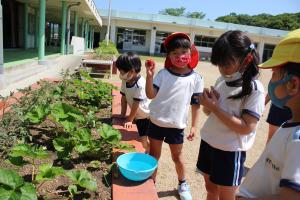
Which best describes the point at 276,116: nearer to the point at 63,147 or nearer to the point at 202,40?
the point at 63,147

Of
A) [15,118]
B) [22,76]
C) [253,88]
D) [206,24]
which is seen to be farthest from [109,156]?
[206,24]

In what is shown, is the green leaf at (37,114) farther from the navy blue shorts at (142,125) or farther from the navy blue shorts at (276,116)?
the navy blue shorts at (276,116)

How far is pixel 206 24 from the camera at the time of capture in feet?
136

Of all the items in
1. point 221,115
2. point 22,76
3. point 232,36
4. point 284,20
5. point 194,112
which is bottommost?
point 22,76

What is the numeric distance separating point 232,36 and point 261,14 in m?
110

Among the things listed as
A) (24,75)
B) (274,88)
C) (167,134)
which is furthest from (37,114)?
(24,75)

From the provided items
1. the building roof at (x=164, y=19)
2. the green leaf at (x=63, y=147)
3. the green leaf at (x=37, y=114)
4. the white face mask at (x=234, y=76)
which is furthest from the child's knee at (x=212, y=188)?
the building roof at (x=164, y=19)

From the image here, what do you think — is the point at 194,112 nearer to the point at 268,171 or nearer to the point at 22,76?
the point at 268,171

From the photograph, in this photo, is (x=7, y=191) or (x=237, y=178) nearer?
(x=7, y=191)

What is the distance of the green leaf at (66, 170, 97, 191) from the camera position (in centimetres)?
225

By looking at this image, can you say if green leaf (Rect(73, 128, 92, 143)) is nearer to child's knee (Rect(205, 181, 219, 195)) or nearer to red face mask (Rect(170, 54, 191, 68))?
red face mask (Rect(170, 54, 191, 68))

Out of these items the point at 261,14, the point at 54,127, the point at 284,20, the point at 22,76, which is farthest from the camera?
the point at 261,14

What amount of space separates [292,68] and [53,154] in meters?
2.31

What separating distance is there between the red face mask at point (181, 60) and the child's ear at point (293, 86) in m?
1.58
